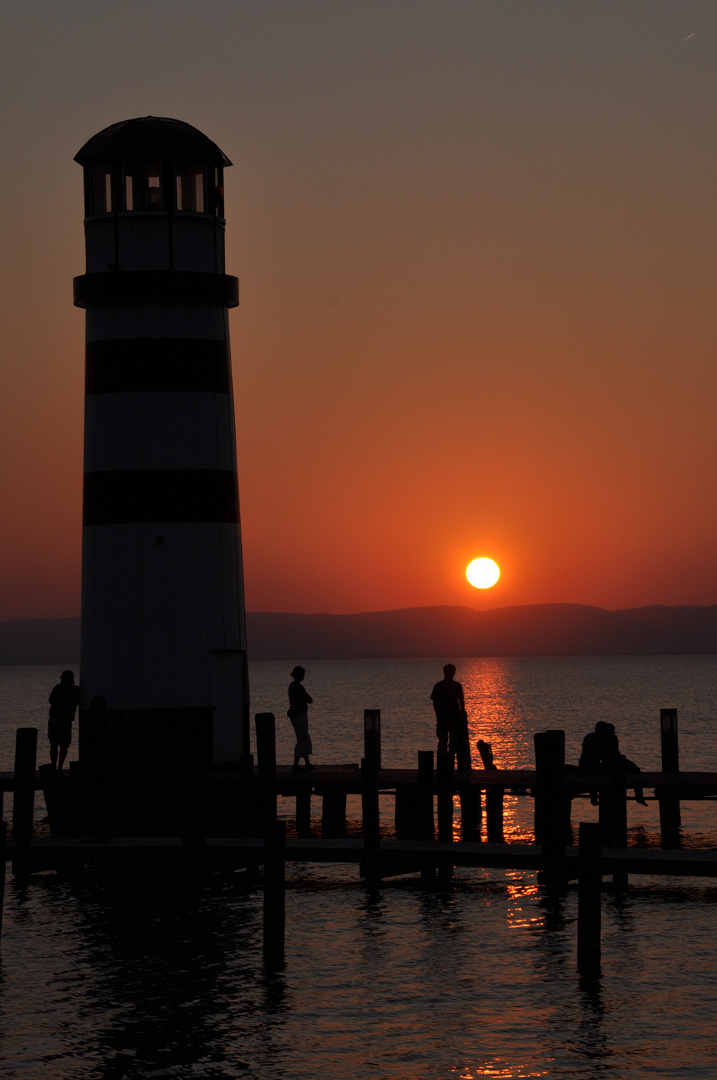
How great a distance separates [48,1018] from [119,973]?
188 centimetres

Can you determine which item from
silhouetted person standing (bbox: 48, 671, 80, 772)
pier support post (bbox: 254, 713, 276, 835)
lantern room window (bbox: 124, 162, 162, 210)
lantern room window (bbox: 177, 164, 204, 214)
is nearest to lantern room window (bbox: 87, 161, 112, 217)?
lantern room window (bbox: 124, 162, 162, 210)

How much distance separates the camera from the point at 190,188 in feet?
83.6

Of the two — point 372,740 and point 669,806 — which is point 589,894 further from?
point 669,806

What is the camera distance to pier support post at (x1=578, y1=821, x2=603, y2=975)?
57.7ft

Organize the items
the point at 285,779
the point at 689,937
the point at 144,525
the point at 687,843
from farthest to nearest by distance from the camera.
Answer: the point at 687,843 → the point at 285,779 → the point at 144,525 → the point at 689,937

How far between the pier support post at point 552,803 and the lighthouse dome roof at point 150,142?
11481 millimetres

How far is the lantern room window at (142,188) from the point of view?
25.3 metres

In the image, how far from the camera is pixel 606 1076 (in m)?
15.4

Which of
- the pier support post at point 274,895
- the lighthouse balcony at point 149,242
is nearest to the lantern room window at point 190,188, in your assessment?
the lighthouse balcony at point 149,242

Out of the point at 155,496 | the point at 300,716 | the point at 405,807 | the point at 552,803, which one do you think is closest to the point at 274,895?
the point at 552,803

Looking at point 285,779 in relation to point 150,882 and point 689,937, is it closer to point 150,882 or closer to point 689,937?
point 150,882

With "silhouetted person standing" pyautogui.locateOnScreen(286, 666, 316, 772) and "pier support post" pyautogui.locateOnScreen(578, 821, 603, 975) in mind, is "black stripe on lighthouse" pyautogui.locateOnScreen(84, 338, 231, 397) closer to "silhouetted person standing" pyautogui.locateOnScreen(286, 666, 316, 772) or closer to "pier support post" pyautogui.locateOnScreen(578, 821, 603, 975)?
"silhouetted person standing" pyautogui.locateOnScreen(286, 666, 316, 772)

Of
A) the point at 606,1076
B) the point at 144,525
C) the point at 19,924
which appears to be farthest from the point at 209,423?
the point at 606,1076

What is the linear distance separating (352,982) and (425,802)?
5.37 m
